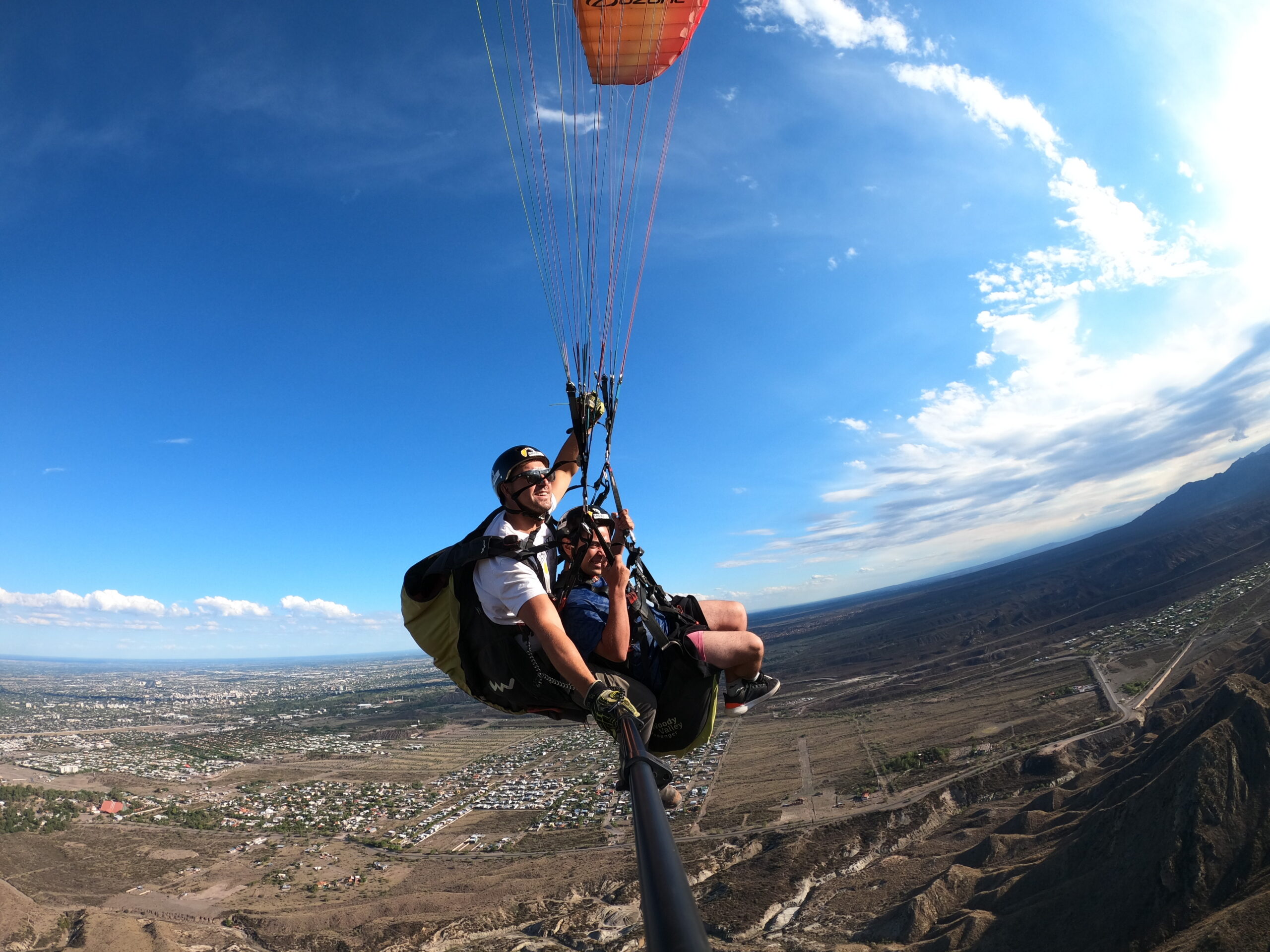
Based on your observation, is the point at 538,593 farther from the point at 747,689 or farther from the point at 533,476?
the point at 747,689

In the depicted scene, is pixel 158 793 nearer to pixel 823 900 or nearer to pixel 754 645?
pixel 823 900

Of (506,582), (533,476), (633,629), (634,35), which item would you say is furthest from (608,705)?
(634,35)

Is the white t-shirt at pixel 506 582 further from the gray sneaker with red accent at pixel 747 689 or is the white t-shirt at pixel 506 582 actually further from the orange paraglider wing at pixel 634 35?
the orange paraglider wing at pixel 634 35

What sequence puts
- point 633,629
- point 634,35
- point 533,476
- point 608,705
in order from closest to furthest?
point 608,705, point 533,476, point 633,629, point 634,35

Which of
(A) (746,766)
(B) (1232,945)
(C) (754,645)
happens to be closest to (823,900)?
(B) (1232,945)

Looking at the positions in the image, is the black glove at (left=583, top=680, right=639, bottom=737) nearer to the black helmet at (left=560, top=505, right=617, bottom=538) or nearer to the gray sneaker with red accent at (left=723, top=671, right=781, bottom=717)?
the black helmet at (left=560, top=505, right=617, bottom=538)
